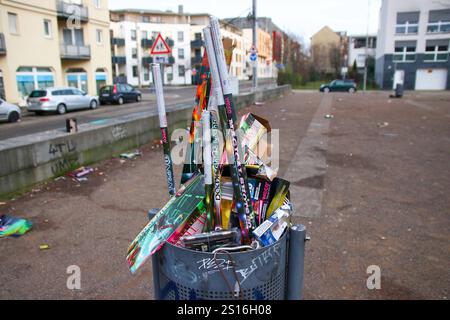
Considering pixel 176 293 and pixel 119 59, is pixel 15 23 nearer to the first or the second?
pixel 176 293

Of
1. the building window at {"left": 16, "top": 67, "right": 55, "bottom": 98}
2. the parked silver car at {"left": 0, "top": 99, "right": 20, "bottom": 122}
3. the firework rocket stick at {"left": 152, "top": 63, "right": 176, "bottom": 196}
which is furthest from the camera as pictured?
the building window at {"left": 16, "top": 67, "right": 55, "bottom": 98}

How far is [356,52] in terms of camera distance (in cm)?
6325

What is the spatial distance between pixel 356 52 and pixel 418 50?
19680 mm

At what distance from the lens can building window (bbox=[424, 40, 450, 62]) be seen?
143 feet

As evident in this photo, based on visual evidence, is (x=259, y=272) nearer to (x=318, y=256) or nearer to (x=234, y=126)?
(x=234, y=126)

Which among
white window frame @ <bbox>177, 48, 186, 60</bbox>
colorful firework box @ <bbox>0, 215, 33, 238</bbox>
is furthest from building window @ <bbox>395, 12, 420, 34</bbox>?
colorful firework box @ <bbox>0, 215, 33, 238</bbox>

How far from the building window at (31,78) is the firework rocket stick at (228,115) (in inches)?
1034

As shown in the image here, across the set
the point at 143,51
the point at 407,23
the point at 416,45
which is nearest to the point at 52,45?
the point at 143,51

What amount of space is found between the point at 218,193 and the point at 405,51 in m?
50.4

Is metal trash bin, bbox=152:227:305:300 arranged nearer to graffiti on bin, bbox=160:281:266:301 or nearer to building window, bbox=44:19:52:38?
graffiti on bin, bbox=160:281:266:301

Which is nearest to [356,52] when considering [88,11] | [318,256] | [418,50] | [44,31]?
[418,50]

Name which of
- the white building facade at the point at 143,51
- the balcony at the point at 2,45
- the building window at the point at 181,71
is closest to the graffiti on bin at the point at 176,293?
the balcony at the point at 2,45

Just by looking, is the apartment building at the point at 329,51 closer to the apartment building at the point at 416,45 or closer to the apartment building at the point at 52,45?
the apartment building at the point at 416,45

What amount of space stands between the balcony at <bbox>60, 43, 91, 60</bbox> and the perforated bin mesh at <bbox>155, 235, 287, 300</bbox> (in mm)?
30259
